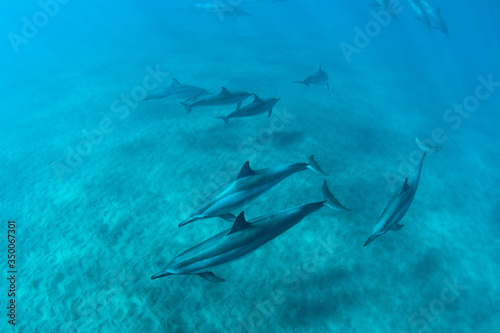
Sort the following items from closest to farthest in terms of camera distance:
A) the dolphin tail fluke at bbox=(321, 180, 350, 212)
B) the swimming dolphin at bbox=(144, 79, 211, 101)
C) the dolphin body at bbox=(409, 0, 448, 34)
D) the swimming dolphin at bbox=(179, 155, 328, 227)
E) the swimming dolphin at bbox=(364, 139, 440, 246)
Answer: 1. the swimming dolphin at bbox=(179, 155, 328, 227)
2. the swimming dolphin at bbox=(364, 139, 440, 246)
3. the dolphin tail fluke at bbox=(321, 180, 350, 212)
4. the swimming dolphin at bbox=(144, 79, 211, 101)
5. the dolphin body at bbox=(409, 0, 448, 34)

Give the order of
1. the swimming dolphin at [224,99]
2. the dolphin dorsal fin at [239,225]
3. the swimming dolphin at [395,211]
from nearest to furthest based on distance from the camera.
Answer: the dolphin dorsal fin at [239,225], the swimming dolphin at [395,211], the swimming dolphin at [224,99]

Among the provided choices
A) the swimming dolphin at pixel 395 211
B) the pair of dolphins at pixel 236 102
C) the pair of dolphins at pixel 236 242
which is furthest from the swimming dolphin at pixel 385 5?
the pair of dolphins at pixel 236 242

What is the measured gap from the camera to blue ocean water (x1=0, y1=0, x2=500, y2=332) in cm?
430

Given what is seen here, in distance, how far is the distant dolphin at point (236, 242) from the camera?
9.57ft

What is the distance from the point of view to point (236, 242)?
9.58 feet

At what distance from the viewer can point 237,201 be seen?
11.7 feet

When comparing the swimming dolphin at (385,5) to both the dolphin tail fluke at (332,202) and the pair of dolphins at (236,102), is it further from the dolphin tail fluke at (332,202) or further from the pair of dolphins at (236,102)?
the dolphin tail fluke at (332,202)

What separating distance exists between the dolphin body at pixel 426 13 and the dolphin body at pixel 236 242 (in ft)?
64.1

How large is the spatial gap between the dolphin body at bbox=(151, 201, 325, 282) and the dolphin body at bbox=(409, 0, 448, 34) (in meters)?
19.5

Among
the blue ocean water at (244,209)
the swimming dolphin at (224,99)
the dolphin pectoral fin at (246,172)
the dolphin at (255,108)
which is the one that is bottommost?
the blue ocean water at (244,209)

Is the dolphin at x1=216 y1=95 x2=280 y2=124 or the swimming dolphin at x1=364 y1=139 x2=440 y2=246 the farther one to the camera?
the dolphin at x1=216 y1=95 x2=280 y2=124

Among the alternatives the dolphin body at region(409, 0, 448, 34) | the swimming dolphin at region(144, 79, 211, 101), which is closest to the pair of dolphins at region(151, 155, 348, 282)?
the swimming dolphin at region(144, 79, 211, 101)

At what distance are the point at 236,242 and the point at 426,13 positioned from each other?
20942mm

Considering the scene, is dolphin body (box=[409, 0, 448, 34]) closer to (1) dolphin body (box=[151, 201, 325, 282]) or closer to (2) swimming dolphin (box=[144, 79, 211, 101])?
(2) swimming dolphin (box=[144, 79, 211, 101])
